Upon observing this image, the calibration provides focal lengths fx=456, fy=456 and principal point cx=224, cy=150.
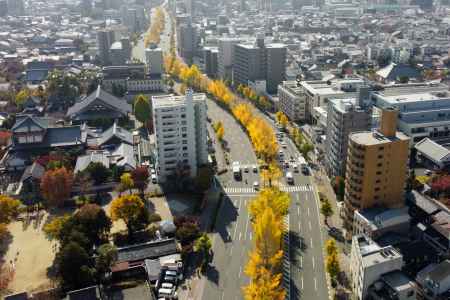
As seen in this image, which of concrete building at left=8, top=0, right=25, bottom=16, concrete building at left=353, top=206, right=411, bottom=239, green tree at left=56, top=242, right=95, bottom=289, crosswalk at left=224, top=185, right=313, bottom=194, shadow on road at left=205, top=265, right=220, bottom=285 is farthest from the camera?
concrete building at left=8, top=0, right=25, bottom=16

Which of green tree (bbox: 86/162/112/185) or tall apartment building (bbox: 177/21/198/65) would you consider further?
tall apartment building (bbox: 177/21/198/65)

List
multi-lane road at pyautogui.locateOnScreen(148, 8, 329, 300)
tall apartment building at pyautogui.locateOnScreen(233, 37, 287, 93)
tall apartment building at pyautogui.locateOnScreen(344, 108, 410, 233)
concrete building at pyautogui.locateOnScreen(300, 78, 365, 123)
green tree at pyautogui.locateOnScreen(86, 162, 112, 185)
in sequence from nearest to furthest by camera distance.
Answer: multi-lane road at pyautogui.locateOnScreen(148, 8, 329, 300) → tall apartment building at pyautogui.locateOnScreen(344, 108, 410, 233) → green tree at pyautogui.locateOnScreen(86, 162, 112, 185) → concrete building at pyautogui.locateOnScreen(300, 78, 365, 123) → tall apartment building at pyautogui.locateOnScreen(233, 37, 287, 93)

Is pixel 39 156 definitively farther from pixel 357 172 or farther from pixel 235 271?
pixel 357 172

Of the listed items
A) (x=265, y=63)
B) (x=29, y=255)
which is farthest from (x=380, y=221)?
(x=265, y=63)

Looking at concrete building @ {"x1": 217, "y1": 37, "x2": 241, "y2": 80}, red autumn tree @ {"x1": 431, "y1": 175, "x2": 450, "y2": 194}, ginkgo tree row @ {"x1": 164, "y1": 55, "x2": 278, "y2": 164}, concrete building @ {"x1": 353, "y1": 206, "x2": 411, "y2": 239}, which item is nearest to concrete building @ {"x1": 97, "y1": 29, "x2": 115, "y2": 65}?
ginkgo tree row @ {"x1": 164, "y1": 55, "x2": 278, "y2": 164}

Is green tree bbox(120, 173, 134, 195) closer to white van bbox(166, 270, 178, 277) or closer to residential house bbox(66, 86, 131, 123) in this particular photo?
white van bbox(166, 270, 178, 277)

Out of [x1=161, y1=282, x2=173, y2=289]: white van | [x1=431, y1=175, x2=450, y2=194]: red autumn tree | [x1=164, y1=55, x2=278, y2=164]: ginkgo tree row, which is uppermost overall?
[x1=164, y1=55, x2=278, y2=164]: ginkgo tree row
